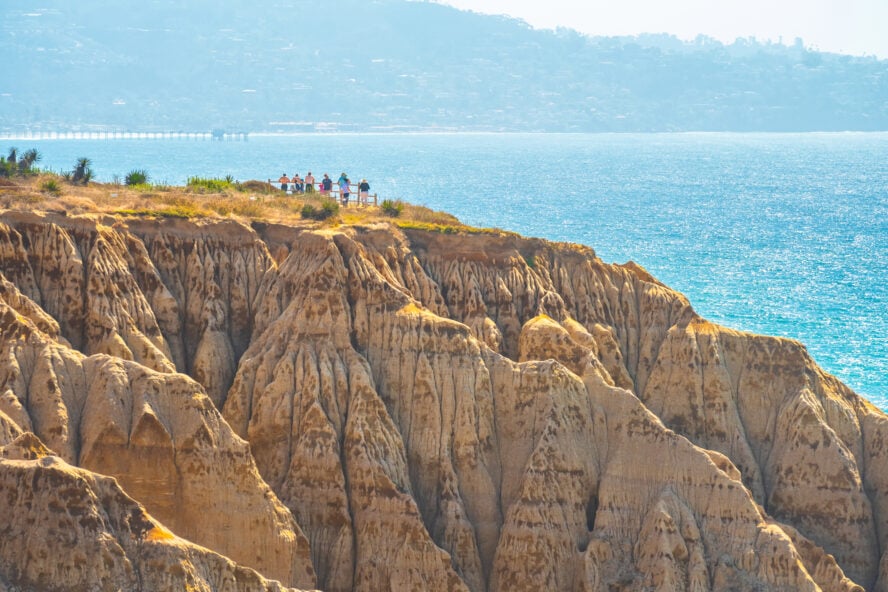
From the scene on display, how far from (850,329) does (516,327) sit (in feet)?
145

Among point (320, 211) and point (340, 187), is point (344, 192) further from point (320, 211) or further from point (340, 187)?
point (320, 211)

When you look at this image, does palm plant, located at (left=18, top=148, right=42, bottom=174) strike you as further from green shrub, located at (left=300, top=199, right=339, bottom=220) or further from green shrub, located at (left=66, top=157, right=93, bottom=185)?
green shrub, located at (left=300, top=199, right=339, bottom=220)

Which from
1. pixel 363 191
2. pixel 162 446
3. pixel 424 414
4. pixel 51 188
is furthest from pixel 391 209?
pixel 162 446

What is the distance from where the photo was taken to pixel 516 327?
6131 cm

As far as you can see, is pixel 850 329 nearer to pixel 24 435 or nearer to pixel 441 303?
pixel 441 303

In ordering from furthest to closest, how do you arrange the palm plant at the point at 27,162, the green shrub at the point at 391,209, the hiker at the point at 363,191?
the palm plant at the point at 27,162
the hiker at the point at 363,191
the green shrub at the point at 391,209

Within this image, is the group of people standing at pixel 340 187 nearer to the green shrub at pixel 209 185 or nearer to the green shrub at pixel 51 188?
the green shrub at pixel 209 185

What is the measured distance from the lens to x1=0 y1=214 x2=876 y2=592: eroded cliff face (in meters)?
49.1

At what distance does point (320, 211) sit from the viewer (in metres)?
65.9

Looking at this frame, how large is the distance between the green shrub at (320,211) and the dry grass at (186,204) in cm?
31

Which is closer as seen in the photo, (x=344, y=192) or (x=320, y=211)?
(x=320, y=211)

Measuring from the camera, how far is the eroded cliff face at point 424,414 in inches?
1932

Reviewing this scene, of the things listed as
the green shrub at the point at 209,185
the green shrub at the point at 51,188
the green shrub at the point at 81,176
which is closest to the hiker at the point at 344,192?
the green shrub at the point at 209,185

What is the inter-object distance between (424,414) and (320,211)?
13.1m
